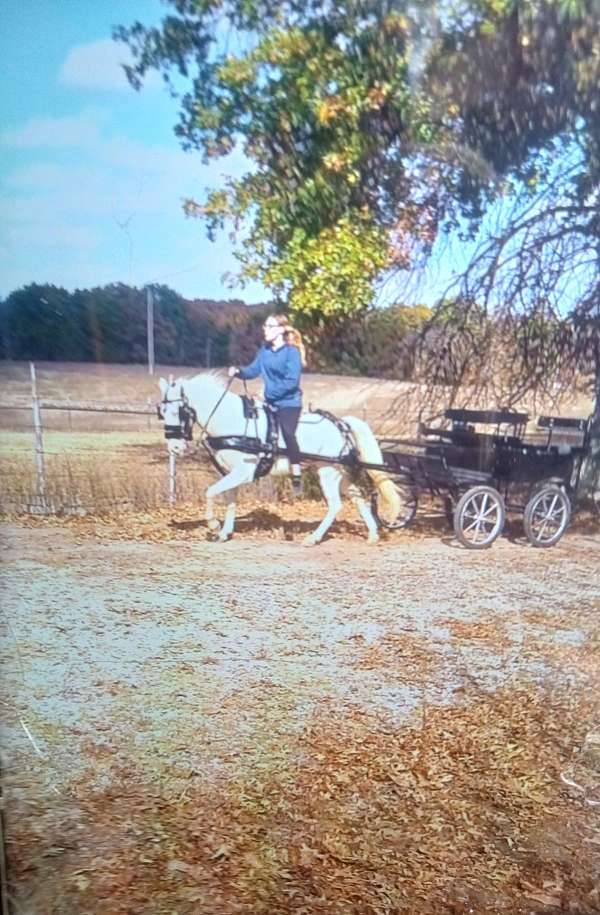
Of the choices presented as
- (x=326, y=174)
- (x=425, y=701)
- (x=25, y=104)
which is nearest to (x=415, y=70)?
(x=326, y=174)

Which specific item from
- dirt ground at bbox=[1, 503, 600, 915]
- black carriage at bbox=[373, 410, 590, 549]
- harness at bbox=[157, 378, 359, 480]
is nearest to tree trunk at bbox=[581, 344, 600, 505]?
black carriage at bbox=[373, 410, 590, 549]

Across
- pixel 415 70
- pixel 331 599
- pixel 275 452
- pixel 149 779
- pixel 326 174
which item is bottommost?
pixel 149 779

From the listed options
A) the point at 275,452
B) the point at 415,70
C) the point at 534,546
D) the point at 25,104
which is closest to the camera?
the point at 25,104

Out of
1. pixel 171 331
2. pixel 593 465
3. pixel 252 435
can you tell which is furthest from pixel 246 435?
pixel 593 465

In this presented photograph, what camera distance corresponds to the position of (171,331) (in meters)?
1.95

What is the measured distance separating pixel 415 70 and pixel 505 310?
0.74m

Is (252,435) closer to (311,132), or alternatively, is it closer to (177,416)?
(177,416)

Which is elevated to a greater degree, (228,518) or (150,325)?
(150,325)

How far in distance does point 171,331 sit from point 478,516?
1.13 m

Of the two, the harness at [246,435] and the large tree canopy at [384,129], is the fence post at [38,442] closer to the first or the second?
the harness at [246,435]

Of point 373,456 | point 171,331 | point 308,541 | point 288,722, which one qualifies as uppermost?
point 171,331

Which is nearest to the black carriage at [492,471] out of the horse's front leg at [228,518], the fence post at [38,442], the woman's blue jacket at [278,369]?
the woman's blue jacket at [278,369]

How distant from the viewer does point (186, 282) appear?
1903 millimetres

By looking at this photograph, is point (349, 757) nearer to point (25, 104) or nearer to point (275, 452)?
point (275, 452)
